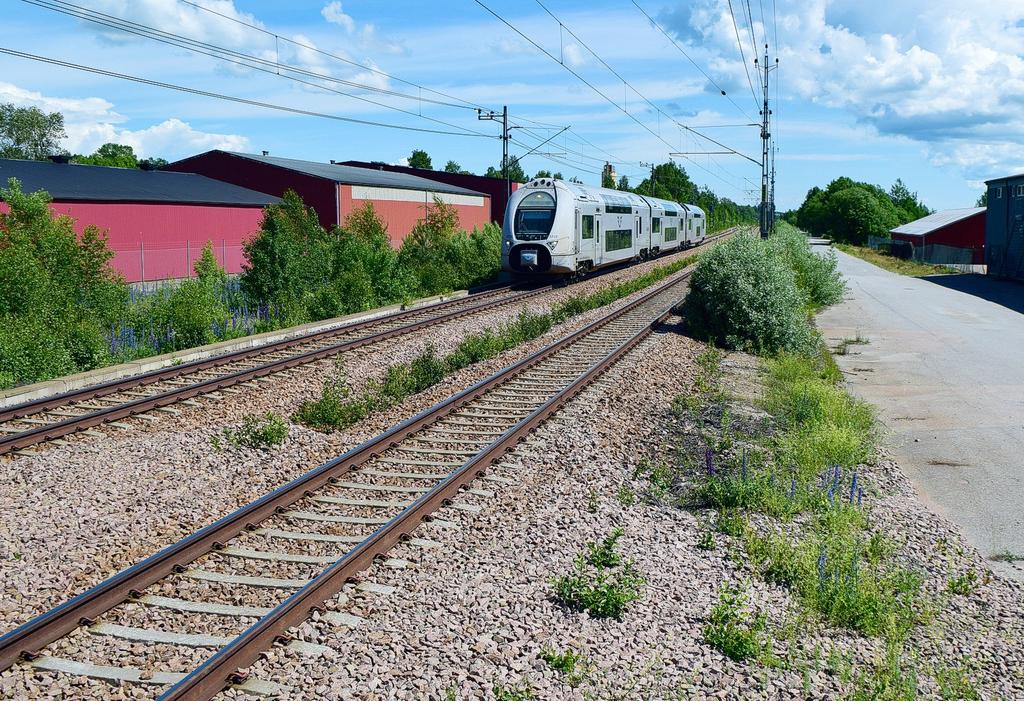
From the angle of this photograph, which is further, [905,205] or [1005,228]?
[905,205]

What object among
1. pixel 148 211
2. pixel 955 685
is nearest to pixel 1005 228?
pixel 148 211

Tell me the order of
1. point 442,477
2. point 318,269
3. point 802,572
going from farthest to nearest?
point 318,269 → point 442,477 → point 802,572

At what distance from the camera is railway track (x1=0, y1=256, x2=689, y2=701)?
210 inches

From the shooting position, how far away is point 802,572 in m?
6.97

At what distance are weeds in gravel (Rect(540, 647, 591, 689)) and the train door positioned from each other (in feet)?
79.8

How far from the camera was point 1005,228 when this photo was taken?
42.4 meters

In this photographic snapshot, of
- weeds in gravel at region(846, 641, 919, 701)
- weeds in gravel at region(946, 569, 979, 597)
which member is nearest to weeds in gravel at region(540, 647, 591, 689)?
weeds in gravel at region(846, 641, 919, 701)

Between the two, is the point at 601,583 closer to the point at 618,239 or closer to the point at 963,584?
the point at 963,584

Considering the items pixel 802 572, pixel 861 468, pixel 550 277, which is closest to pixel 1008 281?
pixel 550 277

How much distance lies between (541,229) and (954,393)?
1546 centimetres

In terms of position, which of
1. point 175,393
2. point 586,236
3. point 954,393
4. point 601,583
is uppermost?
point 586,236

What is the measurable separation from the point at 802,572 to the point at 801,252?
97.2ft

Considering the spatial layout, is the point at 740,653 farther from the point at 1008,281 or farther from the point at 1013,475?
the point at 1008,281

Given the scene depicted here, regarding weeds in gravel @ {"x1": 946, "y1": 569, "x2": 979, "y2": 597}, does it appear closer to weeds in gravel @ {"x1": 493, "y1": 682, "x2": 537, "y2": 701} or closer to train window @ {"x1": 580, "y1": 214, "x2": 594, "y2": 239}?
weeds in gravel @ {"x1": 493, "y1": 682, "x2": 537, "y2": 701}
